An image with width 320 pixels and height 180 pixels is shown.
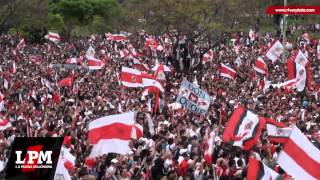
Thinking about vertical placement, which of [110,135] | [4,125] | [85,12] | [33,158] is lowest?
[85,12]

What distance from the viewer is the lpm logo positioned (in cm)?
745

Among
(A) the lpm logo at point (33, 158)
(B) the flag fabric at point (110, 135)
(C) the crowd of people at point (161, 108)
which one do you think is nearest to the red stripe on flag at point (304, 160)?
(A) the lpm logo at point (33, 158)

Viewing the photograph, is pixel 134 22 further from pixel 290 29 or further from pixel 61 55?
pixel 290 29

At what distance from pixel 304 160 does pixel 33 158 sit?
122 inches

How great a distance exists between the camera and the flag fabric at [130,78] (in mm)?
22531

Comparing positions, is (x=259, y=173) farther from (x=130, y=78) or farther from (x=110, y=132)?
(x=130, y=78)

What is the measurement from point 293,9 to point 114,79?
1076 inches

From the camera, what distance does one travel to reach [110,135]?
36.6ft

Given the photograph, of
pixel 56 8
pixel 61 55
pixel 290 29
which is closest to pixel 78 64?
pixel 61 55

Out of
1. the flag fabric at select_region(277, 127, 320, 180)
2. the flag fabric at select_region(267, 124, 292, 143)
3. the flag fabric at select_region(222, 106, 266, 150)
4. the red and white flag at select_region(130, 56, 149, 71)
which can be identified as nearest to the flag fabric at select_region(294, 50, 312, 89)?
the flag fabric at select_region(267, 124, 292, 143)

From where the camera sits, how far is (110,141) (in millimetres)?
11102

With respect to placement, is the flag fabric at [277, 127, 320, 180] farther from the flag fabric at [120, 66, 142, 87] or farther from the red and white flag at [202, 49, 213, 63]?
the red and white flag at [202, 49, 213, 63]

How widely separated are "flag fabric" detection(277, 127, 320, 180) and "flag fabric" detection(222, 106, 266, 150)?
13.0 ft

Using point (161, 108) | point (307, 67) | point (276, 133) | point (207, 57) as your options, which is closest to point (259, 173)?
point (276, 133)
